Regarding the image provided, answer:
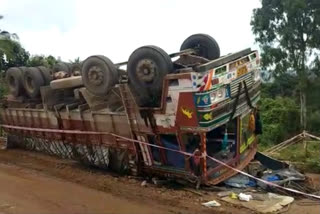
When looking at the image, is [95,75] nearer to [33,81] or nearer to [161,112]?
[161,112]

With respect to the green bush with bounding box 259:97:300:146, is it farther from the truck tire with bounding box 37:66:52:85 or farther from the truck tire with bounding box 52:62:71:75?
the truck tire with bounding box 37:66:52:85

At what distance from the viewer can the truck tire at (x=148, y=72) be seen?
23.3ft

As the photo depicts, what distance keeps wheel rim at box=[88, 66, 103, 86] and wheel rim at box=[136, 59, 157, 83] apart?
3.10ft

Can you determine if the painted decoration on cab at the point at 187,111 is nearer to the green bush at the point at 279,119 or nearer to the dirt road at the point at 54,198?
the dirt road at the point at 54,198

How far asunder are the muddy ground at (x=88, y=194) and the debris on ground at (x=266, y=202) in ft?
0.43

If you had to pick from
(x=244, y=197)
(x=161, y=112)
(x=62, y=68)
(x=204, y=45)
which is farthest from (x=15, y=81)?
(x=244, y=197)

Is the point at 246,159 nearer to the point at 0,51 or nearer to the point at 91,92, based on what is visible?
the point at 91,92

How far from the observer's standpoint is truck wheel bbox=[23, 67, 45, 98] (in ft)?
33.0

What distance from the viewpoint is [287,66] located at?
2578 cm

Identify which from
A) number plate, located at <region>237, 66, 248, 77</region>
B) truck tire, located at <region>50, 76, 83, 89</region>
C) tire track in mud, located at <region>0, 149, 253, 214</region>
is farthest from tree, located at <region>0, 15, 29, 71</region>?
number plate, located at <region>237, 66, 248, 77</region>

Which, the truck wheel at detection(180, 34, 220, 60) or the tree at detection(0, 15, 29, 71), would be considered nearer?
the truck wheel at detection(180, 34, 220, 60)

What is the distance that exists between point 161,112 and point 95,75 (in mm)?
1623

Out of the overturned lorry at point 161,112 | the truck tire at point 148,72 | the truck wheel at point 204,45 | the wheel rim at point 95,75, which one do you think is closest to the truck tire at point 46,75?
the overturned lorry at point 161,112

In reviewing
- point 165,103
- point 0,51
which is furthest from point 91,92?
point 0,51
